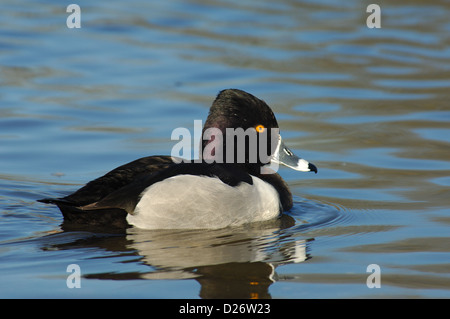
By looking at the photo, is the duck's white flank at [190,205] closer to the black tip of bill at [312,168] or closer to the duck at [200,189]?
the duck at [200,189]

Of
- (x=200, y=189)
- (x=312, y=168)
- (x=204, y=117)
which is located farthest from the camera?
(x=204, y=117)

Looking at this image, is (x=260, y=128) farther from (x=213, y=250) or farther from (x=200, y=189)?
(x=213, y=250)

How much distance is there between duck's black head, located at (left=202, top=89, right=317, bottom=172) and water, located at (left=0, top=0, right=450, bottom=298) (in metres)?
0.67

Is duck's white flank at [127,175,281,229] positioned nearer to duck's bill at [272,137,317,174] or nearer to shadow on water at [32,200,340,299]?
shadow on water at [32,200,340,299]

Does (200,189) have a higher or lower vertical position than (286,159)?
lower

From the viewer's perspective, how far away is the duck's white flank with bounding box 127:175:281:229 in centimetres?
680

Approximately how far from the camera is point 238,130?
292 inches

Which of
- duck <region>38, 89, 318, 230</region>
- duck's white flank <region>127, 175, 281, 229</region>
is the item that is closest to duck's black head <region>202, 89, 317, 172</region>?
duck <region>38, 89, 318, 230</region>

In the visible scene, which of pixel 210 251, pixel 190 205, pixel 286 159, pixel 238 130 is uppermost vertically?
pixel 238 130

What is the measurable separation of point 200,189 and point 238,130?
79cm

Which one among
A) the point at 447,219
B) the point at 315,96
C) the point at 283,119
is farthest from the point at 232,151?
the point at 315,96

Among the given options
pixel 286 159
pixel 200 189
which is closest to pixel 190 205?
pixel 200 189

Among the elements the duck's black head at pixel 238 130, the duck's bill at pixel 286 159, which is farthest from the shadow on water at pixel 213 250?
the duck's black head at pixel 238 130

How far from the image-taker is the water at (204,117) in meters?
5.80
